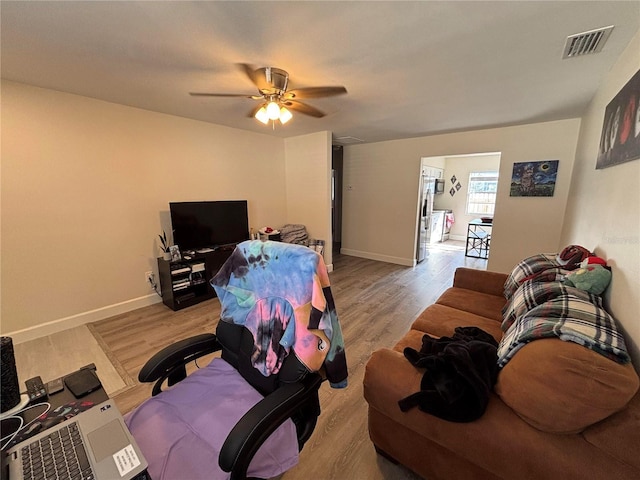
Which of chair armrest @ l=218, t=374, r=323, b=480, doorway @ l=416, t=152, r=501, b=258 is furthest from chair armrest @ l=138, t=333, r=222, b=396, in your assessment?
doorway @ l=416, t=152, r=501, b=258

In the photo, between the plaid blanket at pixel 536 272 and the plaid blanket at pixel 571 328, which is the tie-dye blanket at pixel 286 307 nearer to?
the plaid blanket at pixel 571 328

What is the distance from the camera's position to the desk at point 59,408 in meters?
0.84

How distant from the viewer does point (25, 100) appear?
2.38 meters

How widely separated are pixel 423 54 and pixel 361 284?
122 inches

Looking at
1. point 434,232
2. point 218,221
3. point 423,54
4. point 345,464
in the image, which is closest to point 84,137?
point 218,221

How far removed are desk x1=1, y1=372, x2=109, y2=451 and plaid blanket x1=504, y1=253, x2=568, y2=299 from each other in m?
2.50

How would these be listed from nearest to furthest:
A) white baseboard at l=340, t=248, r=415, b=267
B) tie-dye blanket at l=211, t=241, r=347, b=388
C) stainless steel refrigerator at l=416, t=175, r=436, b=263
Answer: tie-dye blanket at l=211, t=241, r=347, b=388 < stainless steel refrigerator at l=416, t=175, r=436, b=263 < white baseboard at l=340, t=248, r=415, b=267

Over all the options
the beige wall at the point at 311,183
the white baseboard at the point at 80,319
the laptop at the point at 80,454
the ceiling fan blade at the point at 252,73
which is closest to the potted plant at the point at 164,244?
the white baseboard at the point at 80,319

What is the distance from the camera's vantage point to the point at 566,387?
2.89ft

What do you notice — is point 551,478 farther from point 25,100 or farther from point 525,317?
point 25,100

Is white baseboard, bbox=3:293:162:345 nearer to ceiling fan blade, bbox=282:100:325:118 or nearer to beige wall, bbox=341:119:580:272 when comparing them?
ceiling fan blade, bbox=282:100:325:118

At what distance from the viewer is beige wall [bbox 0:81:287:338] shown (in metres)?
2.44

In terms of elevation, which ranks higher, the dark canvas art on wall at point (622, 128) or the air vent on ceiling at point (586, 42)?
the air vent on ceiling at point (586, 42)

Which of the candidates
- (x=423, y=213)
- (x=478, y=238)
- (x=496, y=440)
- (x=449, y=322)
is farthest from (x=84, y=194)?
(x=478, y=238)
